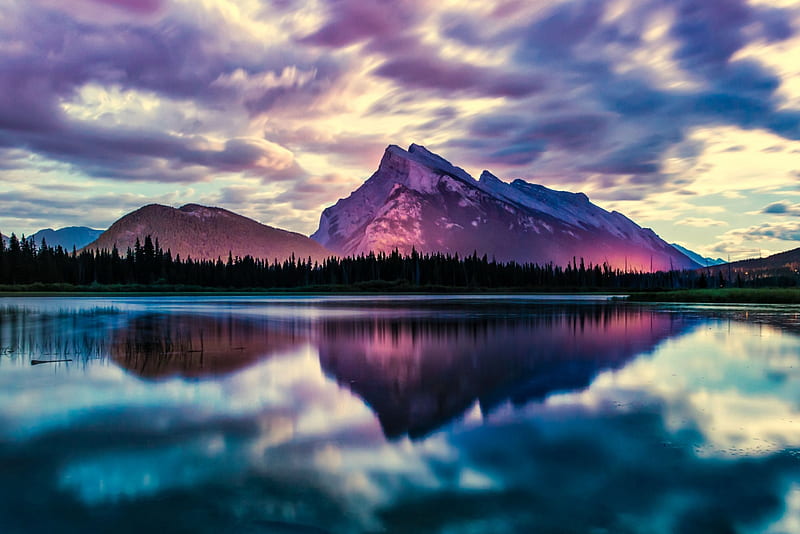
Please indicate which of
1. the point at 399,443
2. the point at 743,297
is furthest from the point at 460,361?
the point at 743,297

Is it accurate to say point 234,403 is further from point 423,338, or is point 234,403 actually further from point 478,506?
point 423,338

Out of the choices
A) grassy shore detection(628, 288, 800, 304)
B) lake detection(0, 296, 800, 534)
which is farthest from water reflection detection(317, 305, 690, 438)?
grassy shore detection(628, 288, 800, 304)

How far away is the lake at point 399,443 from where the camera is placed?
27.3 ft

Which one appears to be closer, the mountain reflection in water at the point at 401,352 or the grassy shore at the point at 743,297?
the mountain reflection in water at the point at 401,352

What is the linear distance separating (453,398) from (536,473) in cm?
643

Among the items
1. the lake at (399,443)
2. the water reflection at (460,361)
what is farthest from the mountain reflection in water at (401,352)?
the lake at (399,443)

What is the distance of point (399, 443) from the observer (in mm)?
11867

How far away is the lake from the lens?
27.3ft

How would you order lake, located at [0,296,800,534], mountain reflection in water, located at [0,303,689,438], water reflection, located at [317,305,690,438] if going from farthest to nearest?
1. mountain reflection in water, located at [0,303,689,438]
2. water reflection, located at [317,305,690,438]
3. lake, located at [0,296,800,534]

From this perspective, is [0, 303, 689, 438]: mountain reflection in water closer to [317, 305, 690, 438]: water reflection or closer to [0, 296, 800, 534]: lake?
[317, 305, 690, 438]: water reflection

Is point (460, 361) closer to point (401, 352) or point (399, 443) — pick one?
point (401, 352)

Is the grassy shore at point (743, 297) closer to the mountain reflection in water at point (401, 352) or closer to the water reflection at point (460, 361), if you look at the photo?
the mountain reflection in water at point (401, 352)

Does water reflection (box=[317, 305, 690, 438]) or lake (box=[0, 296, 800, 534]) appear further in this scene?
water reflection (box=[317, 305, 690, 438])

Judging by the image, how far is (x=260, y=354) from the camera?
26156mm
